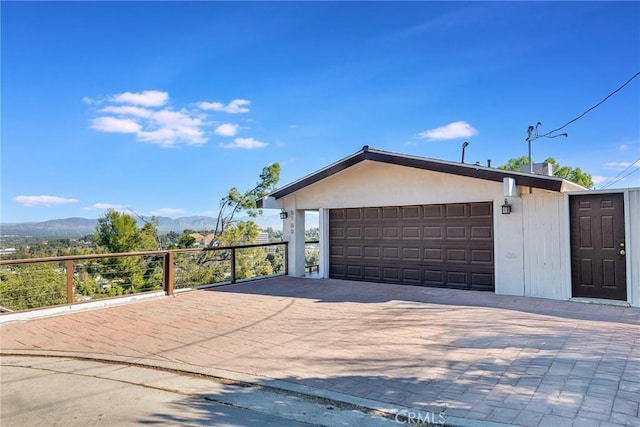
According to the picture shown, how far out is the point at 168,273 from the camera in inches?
328

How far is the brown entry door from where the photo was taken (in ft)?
22.3

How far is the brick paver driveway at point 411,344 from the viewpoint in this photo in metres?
3.11

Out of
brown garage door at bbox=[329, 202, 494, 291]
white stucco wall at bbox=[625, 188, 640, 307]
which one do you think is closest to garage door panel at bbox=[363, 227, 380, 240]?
brown garage door at bbox=[329, 202, 494, 291]

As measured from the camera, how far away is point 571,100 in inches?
494

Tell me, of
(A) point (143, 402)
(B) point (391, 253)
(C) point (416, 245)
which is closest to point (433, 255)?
(C) point (416, 245)

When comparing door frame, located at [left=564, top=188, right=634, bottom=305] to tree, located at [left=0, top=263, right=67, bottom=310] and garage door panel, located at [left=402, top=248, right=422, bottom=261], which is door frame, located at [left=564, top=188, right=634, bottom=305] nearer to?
garage door panel, located at [left=402, top=248, right=422, bottom=261]

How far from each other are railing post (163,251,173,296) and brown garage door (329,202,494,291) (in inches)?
171

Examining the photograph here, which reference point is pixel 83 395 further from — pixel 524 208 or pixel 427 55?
pixel 427 55

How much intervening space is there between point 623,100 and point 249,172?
19.9 m

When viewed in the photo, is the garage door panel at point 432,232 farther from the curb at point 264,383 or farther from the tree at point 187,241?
the tree at point 187,241

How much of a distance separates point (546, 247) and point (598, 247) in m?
0.84

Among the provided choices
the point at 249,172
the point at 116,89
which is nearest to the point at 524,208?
the point at 116,89

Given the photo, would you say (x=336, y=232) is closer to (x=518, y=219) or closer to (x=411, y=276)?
(x=411, y=276)

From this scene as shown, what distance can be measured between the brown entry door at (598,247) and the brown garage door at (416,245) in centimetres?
156
